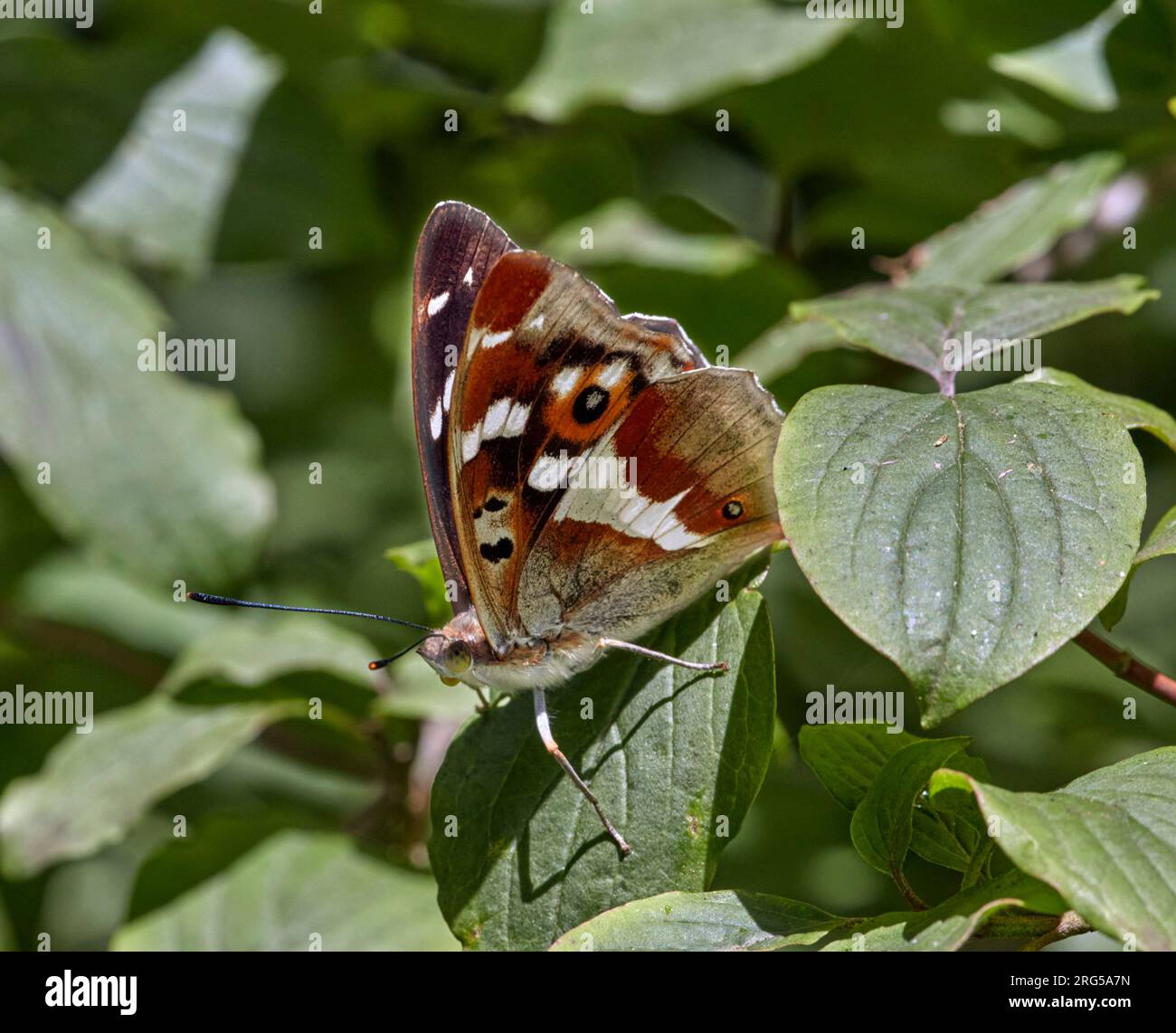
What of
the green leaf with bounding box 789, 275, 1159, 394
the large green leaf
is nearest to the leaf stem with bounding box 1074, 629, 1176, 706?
the large green leaf

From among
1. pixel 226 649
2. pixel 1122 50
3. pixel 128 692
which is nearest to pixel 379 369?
pixel 128 692

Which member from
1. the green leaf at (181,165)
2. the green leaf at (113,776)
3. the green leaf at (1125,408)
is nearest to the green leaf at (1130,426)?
the green leaf at (1125,408)

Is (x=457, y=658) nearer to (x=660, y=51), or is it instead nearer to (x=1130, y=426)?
(x=1130, y=426)

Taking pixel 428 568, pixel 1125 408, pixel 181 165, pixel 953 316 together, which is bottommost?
pixel 428 568

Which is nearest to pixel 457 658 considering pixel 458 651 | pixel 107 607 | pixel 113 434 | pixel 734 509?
pixel 458 651

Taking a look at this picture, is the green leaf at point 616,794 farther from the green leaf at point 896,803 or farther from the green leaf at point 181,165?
the green leaf at point 181,165

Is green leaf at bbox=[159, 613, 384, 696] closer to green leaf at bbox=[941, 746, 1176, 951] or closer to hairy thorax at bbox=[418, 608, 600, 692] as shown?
hairy thorax at bbox=[418, 608, 600, 692]
